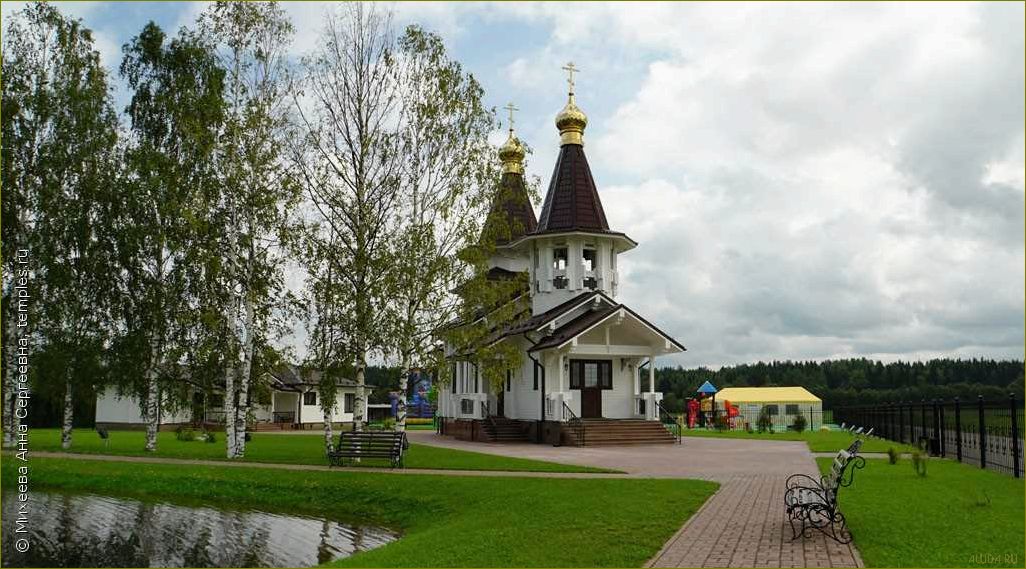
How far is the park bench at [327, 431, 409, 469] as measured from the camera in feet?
59.9

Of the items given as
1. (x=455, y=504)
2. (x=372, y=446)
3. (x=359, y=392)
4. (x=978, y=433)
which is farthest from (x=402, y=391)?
(x=978, y=433)

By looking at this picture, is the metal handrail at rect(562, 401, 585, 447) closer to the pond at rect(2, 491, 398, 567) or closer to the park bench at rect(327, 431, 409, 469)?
the park bench at rect(327, 431, 409, 469)

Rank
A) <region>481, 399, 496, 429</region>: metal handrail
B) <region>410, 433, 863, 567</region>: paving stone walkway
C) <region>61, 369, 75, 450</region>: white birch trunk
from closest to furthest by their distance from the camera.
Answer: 1. <region>410, 433, 863, 567</region>: paving stone walkway
2. <region>61, 369, 75, 450</region>: white birch trunk
3. <region>481, 399, 496, 429</region>: metal handrail

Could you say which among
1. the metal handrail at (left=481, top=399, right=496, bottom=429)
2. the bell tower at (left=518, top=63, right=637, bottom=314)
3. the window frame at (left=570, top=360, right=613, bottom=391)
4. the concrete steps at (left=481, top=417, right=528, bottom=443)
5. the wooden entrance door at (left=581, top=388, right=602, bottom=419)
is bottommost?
the concrete steps at (left=481, top=417, right=528, bottom=443)

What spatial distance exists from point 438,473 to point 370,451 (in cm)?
238

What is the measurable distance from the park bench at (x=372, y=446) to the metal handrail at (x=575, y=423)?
8.89 metres

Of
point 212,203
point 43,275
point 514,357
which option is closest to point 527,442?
point 514,357

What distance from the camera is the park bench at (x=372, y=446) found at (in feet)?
59.9

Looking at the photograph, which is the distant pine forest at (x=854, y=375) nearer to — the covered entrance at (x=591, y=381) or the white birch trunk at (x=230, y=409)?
the covered entrance at (x=591, y=381)

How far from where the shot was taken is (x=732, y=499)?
12438 mm

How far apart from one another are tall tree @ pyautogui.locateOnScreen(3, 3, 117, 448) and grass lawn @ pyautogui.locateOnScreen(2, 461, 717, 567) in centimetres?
446

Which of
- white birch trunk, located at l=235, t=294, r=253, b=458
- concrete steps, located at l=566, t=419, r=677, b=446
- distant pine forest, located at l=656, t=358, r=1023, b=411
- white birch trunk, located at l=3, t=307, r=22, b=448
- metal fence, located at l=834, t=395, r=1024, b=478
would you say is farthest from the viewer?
distant pine forest, located at l=656, t=358, r=1023, b=411

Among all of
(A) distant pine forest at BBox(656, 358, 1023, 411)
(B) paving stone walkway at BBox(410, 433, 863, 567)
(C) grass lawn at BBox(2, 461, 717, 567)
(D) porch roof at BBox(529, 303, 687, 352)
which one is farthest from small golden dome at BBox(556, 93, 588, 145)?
(A) distant pine forest at BBox(656, 358, 1023, 411)

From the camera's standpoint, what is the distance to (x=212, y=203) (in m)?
21.7
